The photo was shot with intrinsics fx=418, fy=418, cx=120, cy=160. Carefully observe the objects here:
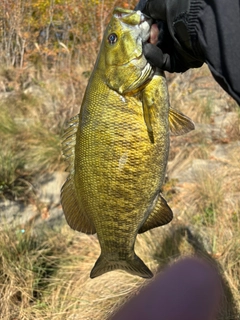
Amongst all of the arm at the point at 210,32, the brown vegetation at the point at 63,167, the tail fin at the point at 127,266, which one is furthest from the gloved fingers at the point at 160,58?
the brown vegetation at the point at 63,167

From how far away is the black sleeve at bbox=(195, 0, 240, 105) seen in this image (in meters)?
1.38

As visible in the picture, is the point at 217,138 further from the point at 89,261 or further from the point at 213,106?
the point at 89,261

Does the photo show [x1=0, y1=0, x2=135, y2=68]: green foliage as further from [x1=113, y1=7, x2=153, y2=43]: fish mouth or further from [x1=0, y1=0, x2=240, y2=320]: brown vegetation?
[x1=113, y1=7, x2=153, y2=43]: fish mouth

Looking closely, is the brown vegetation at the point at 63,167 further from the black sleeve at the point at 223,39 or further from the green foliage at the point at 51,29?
the black sleeve at the point at 223,39

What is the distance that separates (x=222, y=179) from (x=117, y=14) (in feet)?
11.6

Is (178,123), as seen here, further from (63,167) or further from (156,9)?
(63,167)

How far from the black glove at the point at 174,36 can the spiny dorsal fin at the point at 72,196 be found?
546 millimetres

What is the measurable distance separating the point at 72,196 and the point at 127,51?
83cm

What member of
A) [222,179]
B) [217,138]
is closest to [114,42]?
[222,179]

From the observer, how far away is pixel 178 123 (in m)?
2.22

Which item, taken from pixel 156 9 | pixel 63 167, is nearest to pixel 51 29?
A: pixel 63 167

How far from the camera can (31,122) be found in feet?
22.0

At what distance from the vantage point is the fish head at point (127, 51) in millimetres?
1968

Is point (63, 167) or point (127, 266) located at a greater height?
point (127, 266)
